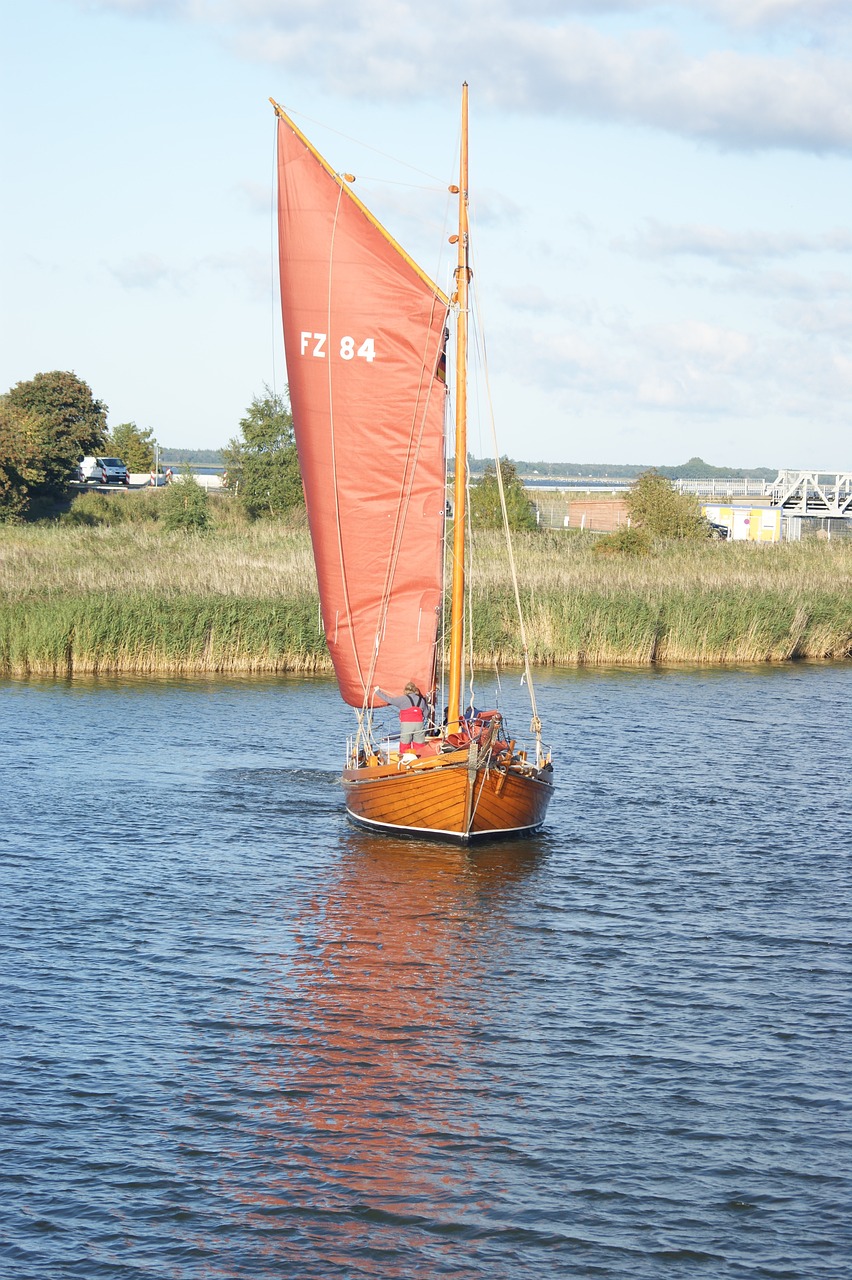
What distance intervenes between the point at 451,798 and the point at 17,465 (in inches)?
1975

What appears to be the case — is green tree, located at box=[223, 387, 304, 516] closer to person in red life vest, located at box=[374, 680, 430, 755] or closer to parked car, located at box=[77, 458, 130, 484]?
parked car, located at box=[77, 458, 130, 484]

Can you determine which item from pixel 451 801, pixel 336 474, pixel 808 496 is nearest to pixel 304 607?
pixel 336 474

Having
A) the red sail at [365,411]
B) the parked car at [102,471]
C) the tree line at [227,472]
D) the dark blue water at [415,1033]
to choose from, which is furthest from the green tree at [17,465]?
the red sail at [365,411]

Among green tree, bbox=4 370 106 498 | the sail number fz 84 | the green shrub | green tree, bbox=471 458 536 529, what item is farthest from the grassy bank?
green tree, bbox=4 370 106 498

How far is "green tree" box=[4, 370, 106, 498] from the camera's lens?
260 feet

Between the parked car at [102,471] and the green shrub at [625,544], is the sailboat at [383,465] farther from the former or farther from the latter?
the parked car at [102,471]

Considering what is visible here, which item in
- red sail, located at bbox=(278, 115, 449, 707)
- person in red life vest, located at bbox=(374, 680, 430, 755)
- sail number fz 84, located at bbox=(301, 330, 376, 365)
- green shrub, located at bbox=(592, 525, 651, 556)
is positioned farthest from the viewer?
green shrub, located at bbox=(592, 525, 651, 556)

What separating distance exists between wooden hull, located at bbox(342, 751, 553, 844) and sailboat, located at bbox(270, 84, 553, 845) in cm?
3

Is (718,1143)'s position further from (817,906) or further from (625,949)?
(817,906)

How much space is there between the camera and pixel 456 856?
23.5 m

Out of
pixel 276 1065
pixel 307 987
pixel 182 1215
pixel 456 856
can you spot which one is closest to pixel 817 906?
pixel 456 856

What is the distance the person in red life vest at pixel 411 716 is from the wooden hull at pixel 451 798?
0.71m

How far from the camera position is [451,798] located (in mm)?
23109

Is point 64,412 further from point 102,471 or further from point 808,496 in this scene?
point 808,496
